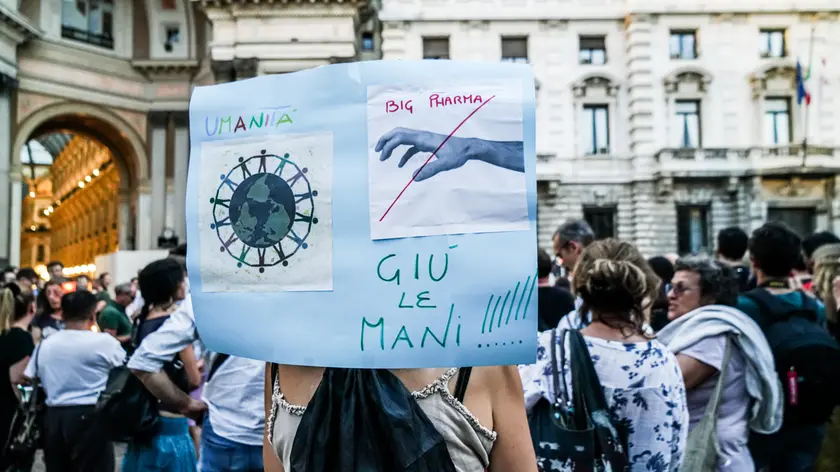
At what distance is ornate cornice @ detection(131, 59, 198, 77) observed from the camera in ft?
86.2

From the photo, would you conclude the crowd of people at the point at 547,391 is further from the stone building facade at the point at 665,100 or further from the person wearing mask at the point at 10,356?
the stone building facade at the point at 665,100

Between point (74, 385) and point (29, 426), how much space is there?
444 millimetres

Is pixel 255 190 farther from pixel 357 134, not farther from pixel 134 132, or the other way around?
pixel 134 132

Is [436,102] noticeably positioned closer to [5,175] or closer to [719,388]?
[719,388]

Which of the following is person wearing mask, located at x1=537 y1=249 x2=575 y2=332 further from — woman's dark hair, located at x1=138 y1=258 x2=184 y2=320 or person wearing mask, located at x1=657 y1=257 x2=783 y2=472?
woman's dark hair, located at x1=138 y1=258 x2=184 y2=320

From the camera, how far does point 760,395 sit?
2980mm

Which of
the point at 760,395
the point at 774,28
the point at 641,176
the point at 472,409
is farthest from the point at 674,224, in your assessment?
the point at 472,409

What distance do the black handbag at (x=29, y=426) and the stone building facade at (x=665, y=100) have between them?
19802 mm

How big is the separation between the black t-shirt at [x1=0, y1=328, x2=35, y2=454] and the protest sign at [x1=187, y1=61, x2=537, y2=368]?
395cm

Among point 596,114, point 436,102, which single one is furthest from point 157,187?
point 436,102

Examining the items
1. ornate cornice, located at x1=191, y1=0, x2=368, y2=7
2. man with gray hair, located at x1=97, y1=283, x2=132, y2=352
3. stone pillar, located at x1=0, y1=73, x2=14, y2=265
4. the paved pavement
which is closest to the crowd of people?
man with gray hair, located at x1=97, y1=283, x2=132, y2=352

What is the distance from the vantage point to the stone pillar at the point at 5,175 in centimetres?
2144

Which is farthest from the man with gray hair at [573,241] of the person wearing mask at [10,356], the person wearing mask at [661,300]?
the person wearing mask at [10,356]

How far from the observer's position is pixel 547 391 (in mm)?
2520
